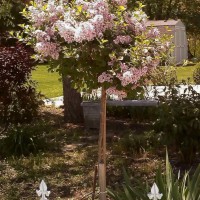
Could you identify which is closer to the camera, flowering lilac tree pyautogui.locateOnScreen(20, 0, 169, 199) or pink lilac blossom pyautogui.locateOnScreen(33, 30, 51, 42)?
flowering lilac tree pyautogui.locateOnScreen(20, 0, 169, 199)

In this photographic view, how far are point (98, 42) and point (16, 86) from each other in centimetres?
559

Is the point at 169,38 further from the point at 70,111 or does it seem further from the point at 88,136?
the point at 70,111

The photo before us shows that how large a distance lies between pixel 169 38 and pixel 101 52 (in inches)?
27.7

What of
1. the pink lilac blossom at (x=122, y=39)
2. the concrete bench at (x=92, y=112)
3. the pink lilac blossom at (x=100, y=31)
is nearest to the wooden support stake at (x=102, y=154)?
the pink lilac blossom at (x=100, y=31)

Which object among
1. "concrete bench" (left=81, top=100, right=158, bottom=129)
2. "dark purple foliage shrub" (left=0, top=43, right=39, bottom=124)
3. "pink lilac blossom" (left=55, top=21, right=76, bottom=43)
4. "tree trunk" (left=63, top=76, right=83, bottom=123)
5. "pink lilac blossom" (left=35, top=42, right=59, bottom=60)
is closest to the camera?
"pink lilac blossom" (left=55, top=21, right=76, bottom=43)

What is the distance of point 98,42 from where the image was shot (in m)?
3.97

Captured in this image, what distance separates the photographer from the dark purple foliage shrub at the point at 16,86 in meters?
8.98

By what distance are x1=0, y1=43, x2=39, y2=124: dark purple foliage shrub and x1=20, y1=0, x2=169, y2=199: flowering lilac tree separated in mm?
4758

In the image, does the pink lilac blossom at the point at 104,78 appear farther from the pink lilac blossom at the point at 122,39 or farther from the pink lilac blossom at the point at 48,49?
the pink lilac blossom at the point at 48,49

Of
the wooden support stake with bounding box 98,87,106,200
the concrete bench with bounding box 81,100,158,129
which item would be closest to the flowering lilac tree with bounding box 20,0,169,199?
the wooden support stake with bounding box 98,87,106,200

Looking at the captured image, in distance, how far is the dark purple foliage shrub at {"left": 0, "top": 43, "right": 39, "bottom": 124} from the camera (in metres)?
8.98

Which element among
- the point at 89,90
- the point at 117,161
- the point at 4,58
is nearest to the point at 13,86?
the point at 4,58

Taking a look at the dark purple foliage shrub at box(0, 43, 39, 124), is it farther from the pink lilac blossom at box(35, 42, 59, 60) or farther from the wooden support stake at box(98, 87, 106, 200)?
the pink lilac blossom at box(35, 42, 59, 60)

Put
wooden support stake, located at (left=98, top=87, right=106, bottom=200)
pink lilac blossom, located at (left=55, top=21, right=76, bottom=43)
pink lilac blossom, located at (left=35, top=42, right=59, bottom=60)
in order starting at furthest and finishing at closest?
wooden support stake, located at (left=98, top=87, right=106, bottom=200) → pink lilac blossom, located at (left=35, top=42, right=59, bottom=60) → pink lilac blossom, located at (left=55, top=21, right=76, bottom=43)
